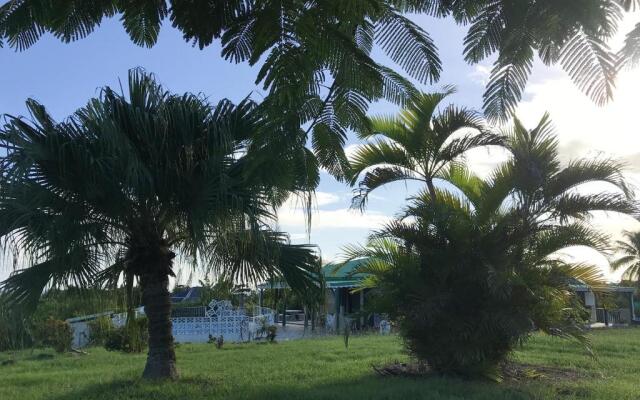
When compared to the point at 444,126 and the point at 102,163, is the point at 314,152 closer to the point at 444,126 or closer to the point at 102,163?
the point at 102,163

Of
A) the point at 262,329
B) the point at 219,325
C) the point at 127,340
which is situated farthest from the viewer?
the point at 219,325

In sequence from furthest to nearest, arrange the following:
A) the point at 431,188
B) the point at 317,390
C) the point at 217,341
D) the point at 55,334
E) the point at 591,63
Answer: the point at 217,341, the point at 55,334, the point at 431,188, the point at 317,390, the point at 591,63

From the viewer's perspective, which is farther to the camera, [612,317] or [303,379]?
[612,317]

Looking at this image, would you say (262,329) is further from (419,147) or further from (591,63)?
(591,63)

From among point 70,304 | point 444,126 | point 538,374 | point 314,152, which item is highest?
point 444,126

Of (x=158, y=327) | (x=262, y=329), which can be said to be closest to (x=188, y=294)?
(x=262, y=329)

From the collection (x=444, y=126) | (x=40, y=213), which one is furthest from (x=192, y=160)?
(x=444, y=126)

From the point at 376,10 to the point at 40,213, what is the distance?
21.8 feet

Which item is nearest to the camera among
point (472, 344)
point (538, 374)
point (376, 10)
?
point (376, 10)

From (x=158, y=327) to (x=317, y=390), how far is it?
287 cm

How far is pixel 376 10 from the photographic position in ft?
9.31

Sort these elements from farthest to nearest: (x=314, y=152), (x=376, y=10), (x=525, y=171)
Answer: (x=525, y=171) → (x=314, y=152) → (x=376, y=10)

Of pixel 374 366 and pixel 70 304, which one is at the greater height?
pixel 70 304

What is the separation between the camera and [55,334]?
19.1 meters
